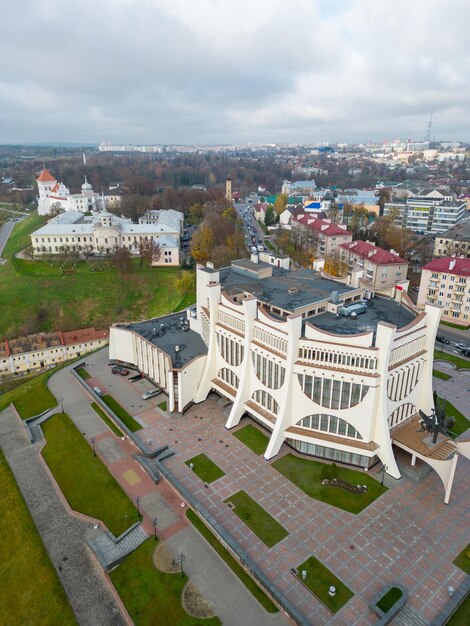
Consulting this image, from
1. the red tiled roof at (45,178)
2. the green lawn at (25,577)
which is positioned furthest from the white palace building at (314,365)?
the red tiled roof at (45,178)

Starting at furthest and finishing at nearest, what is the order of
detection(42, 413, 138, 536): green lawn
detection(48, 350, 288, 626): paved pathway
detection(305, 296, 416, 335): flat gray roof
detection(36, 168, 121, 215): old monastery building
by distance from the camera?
detection(36, 168, 121, 215): old monastery building < detection(305, 296, 416, 335): flat gray roof < detection(42, 413, 138, 536): green lawn < detection(48, 350, 288, 626): paved pathway

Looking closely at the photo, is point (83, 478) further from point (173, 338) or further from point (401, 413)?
point (401, 413)

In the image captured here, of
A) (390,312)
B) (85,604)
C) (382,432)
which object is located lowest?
(85,604)

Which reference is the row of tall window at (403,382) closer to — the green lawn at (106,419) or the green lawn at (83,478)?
the green lawn at (83,478)

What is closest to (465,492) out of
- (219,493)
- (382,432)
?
(382,432)

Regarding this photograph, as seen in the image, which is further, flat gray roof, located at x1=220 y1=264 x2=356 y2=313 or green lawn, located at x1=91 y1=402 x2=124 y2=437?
flat gray roof, located at x1=220 y1=264 x2=356 y2=313

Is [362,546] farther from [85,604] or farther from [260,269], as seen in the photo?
[260,269]

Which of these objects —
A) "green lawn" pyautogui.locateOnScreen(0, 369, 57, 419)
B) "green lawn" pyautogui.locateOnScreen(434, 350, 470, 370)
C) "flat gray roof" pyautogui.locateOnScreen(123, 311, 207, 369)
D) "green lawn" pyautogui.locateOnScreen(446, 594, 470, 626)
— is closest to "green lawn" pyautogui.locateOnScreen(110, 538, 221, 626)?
"green lawn" pyautogui.locateOnScreen(446, 594, 470, 626)

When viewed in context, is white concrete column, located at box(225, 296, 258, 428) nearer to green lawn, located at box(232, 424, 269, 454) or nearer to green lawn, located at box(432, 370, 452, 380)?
green lawn, located at box(232, 424, 269, 454)

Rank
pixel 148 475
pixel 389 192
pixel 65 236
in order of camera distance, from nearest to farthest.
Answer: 1. pixel 148 475
2. pixel 65 236
3. pixel 389 192
